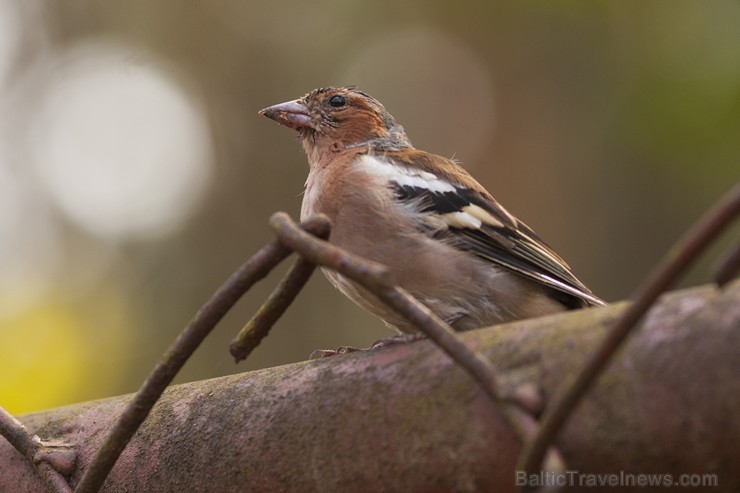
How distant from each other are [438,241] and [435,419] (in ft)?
5.72

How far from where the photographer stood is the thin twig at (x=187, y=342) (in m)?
1.21

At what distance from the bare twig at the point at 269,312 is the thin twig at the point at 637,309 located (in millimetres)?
461

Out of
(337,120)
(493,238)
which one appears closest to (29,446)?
(493,238)

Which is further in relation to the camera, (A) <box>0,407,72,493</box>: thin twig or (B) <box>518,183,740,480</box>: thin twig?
(A) <box>0,407,72,493</box>: thin twig

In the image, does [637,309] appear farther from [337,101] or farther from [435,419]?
[337,101]

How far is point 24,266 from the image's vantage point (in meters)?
7.52

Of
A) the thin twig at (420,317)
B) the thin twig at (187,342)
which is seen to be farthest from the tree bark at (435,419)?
the thin twig at (187,342)

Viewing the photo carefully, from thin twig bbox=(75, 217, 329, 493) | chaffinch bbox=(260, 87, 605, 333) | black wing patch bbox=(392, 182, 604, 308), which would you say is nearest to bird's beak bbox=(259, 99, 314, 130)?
chaffinch bbox=(260, 87, 605, 333)

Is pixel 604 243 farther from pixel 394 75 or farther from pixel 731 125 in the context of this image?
pixel 731 125

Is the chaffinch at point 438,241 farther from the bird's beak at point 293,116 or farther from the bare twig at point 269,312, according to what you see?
the bare twig at point 269,312

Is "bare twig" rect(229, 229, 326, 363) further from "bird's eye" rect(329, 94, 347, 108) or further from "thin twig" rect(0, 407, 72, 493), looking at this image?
"bird's eye" rect(329, 94, 347, 108)

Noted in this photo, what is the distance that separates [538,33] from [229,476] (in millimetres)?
7886

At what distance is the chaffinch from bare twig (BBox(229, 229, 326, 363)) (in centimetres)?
126

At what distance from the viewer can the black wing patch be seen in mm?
2926
